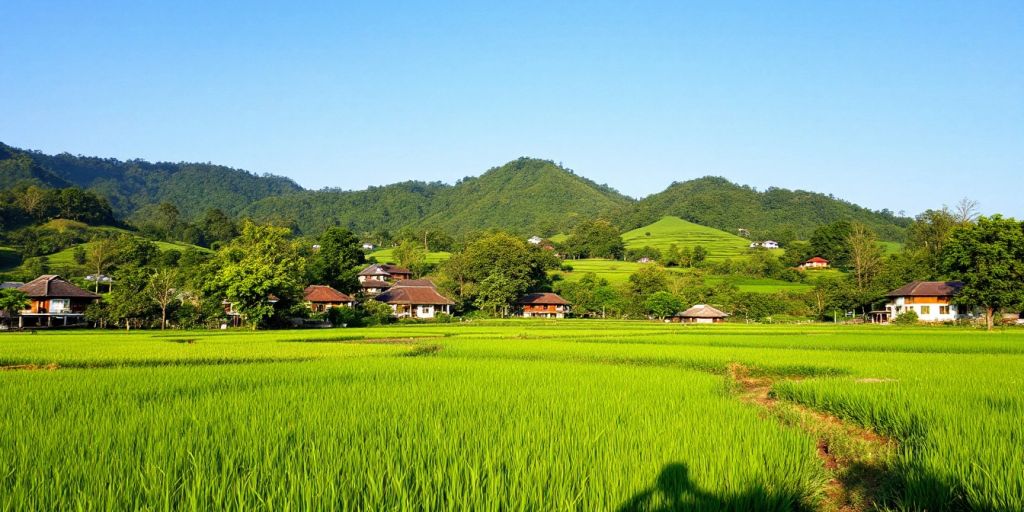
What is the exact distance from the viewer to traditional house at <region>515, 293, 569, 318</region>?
83312 mm

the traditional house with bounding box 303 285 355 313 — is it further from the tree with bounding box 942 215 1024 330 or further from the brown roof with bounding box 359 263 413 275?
the tree with bounding box 942 215 1024 330

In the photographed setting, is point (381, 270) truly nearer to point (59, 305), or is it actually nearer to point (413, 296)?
point (413, 296)

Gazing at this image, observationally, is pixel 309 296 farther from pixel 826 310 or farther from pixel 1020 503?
pixel 1020 503

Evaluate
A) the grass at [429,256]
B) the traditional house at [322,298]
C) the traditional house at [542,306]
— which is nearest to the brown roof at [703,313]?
the traditional house at [542,306]

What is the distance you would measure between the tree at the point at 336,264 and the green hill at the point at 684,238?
2633 inches

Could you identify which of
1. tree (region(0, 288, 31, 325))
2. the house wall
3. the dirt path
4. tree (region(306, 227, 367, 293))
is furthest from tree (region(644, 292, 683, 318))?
tree (region(0, 288, 31, 325))

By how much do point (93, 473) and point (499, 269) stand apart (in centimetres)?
7584

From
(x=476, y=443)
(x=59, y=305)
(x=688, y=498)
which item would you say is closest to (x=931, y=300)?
(x=476, y=443)

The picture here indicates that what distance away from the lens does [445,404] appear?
8258mm

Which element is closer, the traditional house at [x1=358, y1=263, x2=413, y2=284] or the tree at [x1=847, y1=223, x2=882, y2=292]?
the tree at [x1=847, y1=223, x2=882, y2=292]

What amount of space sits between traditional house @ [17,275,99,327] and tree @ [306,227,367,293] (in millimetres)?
21562

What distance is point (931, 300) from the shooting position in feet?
206

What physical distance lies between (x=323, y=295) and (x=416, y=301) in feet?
39.6

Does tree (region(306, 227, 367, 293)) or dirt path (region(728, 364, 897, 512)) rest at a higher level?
tree (region(306, 227, 367, 293))
